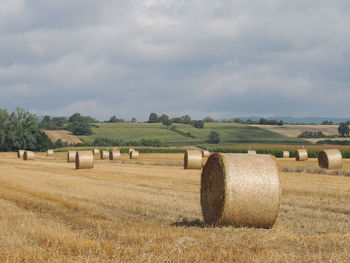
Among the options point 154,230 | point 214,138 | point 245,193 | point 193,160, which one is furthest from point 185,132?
point 154,230

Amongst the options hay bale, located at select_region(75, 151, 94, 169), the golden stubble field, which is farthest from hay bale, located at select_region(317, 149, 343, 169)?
hay bale, located at select_region(75, 151, 94, 169)

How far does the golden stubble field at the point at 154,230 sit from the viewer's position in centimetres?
741

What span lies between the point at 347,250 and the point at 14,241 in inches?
224

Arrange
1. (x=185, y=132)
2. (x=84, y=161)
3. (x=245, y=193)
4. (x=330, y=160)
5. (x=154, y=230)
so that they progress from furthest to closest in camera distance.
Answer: (x=185, y=132) → (x=84, y=161) → (x=330, y=160) → (x=245, y=193) → (x=154, y=230)

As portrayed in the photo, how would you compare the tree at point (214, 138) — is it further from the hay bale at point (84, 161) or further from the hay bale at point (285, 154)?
the hay bale at point (84, 161)

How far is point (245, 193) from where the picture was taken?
11648 mm

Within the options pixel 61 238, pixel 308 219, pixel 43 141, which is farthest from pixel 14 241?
pixel 43 141

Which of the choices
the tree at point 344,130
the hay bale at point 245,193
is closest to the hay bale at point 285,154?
the hay bale at point 245,193

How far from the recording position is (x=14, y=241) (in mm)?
8469

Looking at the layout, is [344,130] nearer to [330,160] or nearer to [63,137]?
[63,137]

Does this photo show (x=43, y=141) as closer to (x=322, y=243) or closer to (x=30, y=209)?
(x=30, y=209)

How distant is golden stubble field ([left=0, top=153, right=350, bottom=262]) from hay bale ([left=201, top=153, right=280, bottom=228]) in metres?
0.41

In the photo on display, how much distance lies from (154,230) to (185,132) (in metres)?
115

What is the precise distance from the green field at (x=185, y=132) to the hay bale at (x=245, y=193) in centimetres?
9210
